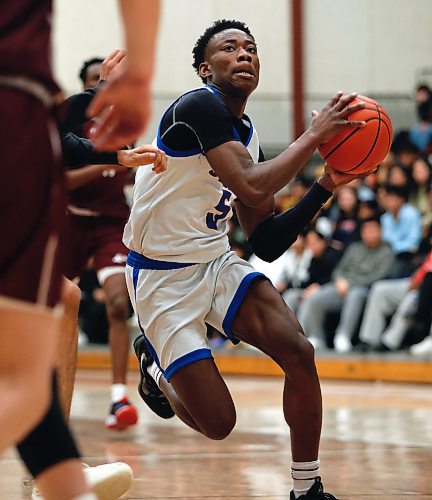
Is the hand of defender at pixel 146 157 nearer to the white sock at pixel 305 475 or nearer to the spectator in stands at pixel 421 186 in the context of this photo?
the white sock at pixel 305 475

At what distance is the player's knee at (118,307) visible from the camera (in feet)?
22.9

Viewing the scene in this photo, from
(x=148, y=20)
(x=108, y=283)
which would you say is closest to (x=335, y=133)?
(x=148, y=20)

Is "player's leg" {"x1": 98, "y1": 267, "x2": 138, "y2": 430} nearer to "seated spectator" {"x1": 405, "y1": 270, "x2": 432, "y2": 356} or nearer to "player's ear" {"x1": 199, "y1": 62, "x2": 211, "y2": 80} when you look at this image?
"player's ear" {"x1": 199, "y1": 62, "x2": 211, "y2": 80}

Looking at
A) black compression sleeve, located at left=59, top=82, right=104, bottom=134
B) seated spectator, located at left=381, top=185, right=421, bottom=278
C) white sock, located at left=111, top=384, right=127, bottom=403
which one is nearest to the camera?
black compression sleeve, located at left=59, top=82, right=104, bottom=134

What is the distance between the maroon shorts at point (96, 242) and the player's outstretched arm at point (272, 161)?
113 inches

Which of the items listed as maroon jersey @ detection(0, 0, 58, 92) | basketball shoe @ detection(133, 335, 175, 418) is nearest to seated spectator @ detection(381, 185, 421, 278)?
basketball shoe @ detection(133, 335, 175, 418)

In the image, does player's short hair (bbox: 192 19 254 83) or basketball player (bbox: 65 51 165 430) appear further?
basketball player (bbox: 65 51 165 430)

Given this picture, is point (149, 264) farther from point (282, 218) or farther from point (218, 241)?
point (282, 218)

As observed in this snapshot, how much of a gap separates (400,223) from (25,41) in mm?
9176

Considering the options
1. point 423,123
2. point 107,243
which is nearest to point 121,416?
point 107,243

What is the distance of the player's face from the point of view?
15.3 ft

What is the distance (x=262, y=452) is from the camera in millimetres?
5961

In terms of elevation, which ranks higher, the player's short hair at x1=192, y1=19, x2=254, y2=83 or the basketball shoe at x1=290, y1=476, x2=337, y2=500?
the player's short hair at x1=192, y1=19, x2=254, y2=83

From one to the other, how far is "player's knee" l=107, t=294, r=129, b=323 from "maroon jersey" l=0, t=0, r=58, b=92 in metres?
4.63
